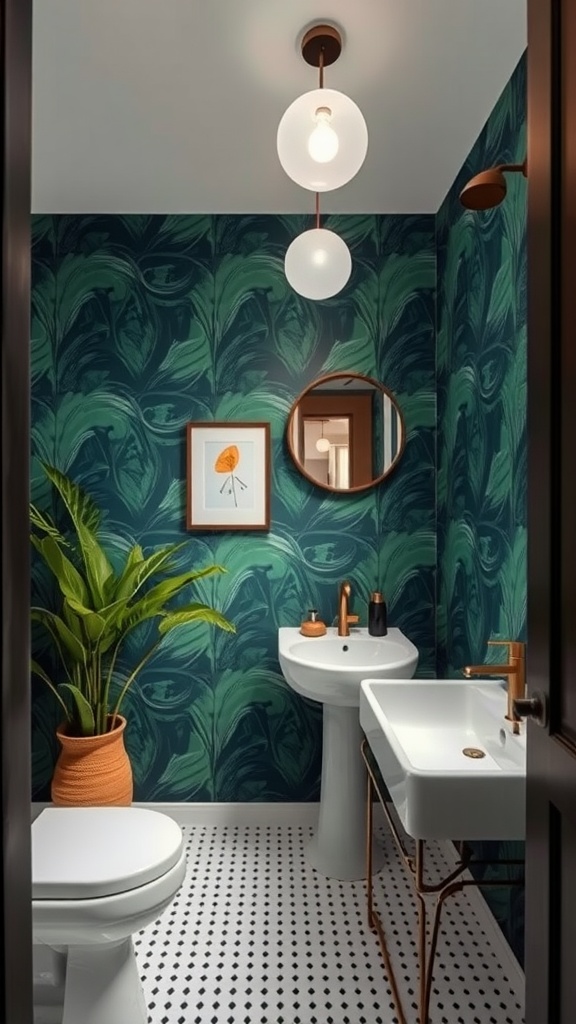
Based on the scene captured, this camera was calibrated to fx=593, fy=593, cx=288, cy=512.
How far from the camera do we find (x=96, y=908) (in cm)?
136

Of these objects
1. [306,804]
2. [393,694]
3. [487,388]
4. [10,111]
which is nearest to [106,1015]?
[393,694]

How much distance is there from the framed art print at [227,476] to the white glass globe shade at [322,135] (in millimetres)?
1145

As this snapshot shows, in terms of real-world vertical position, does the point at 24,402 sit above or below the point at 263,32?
below

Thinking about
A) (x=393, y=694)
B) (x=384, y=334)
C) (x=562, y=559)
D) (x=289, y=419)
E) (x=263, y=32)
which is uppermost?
(x=263, y=32)

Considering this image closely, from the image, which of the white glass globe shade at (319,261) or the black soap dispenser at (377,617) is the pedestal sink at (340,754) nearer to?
the black soap dispenser at (377,617)

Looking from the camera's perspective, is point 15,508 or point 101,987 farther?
point 101,987

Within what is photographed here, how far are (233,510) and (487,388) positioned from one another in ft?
3.66

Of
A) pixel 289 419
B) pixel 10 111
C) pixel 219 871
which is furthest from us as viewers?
pixel 289 419

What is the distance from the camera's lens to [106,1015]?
1406 millimetres

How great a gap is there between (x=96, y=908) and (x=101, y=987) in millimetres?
240

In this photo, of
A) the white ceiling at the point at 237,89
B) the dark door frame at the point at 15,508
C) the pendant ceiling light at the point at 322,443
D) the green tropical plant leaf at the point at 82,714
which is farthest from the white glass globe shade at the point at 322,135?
the green tropical plant leaf at the point at 82,714

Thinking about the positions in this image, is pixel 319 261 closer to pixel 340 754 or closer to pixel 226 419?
pixel 226 419

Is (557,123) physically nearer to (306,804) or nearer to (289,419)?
(289,419)

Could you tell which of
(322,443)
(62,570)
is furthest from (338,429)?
(62,570)
